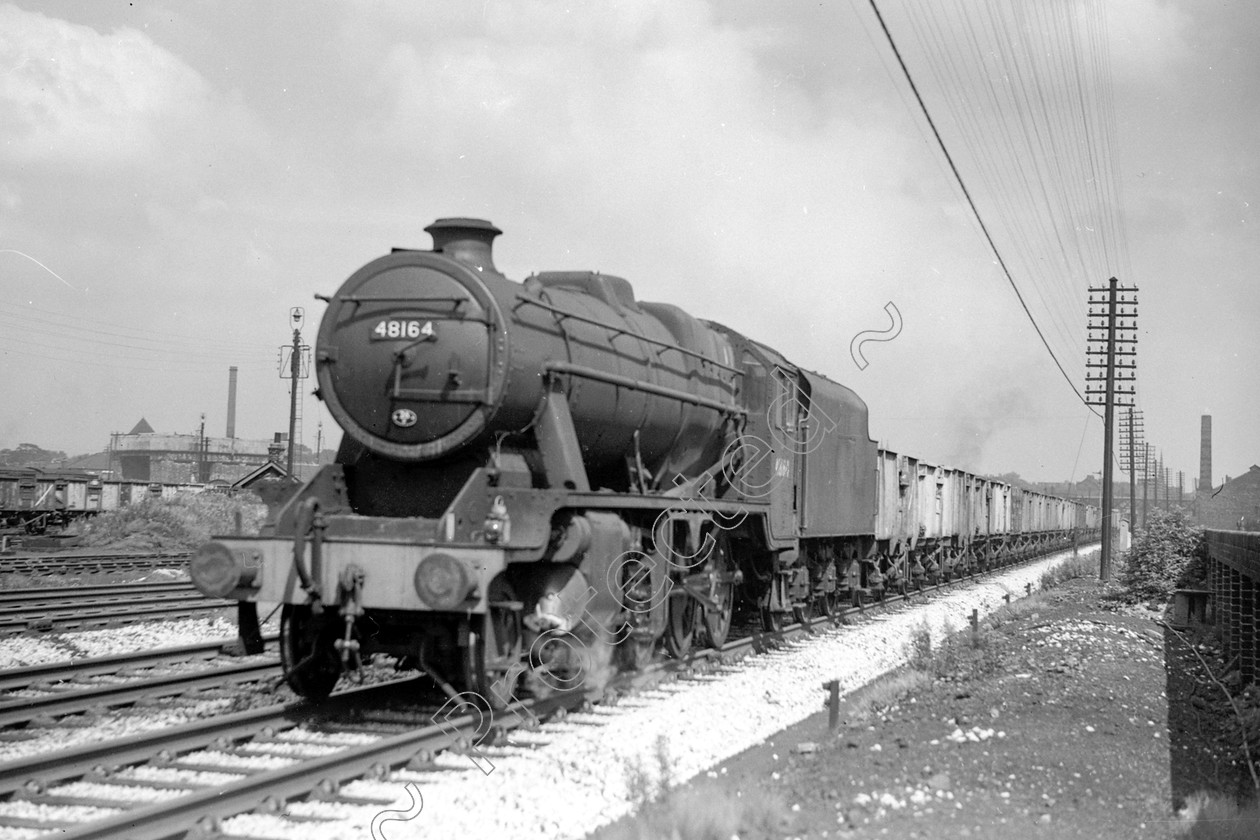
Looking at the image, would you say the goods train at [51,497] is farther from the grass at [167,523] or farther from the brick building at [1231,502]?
the brick building at [1231,502]

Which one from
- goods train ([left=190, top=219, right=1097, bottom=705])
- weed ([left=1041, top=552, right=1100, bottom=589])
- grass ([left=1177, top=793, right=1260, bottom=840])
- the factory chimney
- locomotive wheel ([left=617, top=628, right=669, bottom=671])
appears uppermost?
the factory chimney

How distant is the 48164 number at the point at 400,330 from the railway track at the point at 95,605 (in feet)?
20.5

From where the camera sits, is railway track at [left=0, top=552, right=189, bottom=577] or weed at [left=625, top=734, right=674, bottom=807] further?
railway track at [left=0, top=552, right=189, bottom=577]

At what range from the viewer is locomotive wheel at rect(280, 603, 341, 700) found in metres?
8.43

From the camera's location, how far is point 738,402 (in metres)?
13.4

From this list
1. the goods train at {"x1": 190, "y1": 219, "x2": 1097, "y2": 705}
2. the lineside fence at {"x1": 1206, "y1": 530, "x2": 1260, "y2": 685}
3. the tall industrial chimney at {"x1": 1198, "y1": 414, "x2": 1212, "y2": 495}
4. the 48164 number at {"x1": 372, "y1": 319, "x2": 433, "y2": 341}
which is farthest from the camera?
the tall industrial chimney at {"x1": 1198, "y1": 414, "x2": 1212, "y2": 495}

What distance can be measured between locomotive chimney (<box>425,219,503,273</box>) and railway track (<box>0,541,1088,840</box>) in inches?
138

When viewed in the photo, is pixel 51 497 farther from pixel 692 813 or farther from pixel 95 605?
pixel 692 813

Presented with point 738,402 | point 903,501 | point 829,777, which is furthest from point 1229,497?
point 829,777

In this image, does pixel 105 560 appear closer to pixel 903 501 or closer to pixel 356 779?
pixel 903 501

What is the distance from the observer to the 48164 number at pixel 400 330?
8344 millimetres

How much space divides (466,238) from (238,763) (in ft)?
14.0

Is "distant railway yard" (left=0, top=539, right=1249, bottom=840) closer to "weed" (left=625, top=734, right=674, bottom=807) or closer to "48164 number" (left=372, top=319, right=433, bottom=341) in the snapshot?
"weed" (left=625, top=734, right=674, bottom=807)

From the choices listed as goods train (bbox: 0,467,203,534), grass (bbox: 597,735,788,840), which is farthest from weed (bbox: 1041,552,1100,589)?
goods train (bbox: 0,467,203,534)
